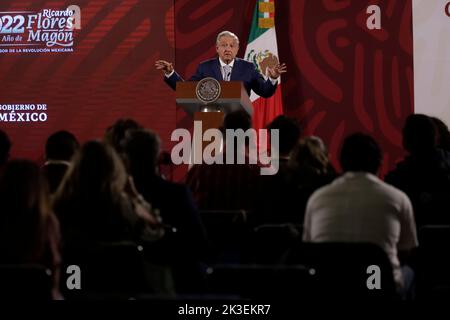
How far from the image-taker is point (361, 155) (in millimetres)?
2953

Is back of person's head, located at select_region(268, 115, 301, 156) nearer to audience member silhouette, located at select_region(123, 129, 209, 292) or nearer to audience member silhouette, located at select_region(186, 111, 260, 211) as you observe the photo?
audience member silhouette, located at select_region(186, 111, 260, 211)

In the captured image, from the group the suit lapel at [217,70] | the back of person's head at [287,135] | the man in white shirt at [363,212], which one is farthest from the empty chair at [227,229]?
the suit lapel at [217,70]

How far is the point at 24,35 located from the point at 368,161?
6.31m

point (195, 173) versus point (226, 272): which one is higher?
point (195, 173)

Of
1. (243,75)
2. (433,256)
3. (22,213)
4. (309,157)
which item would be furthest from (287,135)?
(243,75)

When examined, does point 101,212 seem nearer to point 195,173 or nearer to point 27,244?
point 27,244

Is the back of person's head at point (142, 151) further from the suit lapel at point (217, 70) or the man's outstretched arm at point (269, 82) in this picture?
the suit lapel at point (217, 70)

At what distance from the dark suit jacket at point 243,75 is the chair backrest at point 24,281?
13.3 feet

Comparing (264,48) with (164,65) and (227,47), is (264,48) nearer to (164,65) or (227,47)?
(227,47)

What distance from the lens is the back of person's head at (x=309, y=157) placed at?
3.47 metres

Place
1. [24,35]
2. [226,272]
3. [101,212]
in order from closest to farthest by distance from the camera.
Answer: [226,272] → [101,212] → [24,35]

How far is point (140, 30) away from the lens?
8320 millimetres
